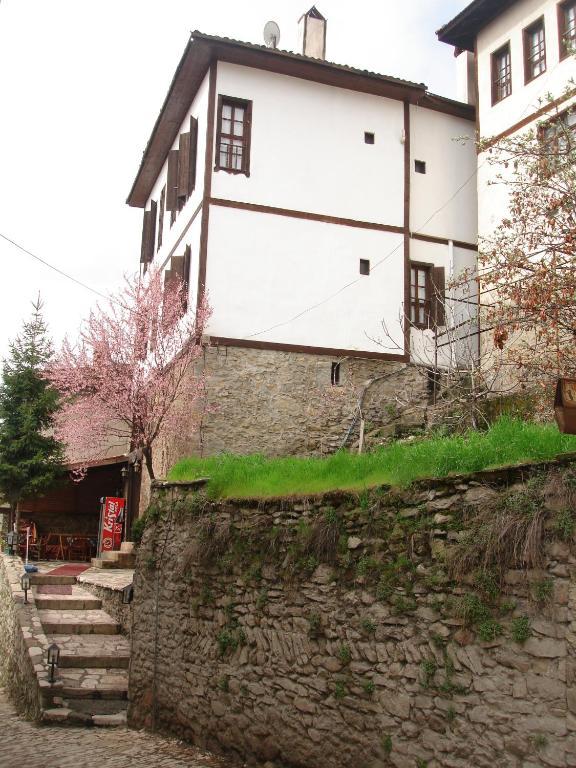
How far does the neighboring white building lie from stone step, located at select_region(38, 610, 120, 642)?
12.7 ft

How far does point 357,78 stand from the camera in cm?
1631

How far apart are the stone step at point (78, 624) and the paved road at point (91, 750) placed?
287cm

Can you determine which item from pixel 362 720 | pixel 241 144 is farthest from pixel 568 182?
pixel 241 144

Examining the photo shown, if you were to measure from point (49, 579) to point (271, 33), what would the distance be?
13391 mm

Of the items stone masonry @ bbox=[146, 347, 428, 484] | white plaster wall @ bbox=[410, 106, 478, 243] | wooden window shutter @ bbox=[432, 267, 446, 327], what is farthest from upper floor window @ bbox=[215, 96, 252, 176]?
wooden window shutter @ bbox=[432, 267, 446, 327]

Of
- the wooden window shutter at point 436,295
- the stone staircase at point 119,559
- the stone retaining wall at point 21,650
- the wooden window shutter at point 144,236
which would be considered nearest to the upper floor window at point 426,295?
the wooden window shutter at point 436,295

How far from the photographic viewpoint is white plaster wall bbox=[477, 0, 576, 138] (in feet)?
48.1

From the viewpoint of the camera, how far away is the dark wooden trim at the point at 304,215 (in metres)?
15.2

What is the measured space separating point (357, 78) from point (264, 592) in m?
12.0

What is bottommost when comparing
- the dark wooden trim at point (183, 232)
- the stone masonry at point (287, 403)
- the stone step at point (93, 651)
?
the stone step at point (93, 651)

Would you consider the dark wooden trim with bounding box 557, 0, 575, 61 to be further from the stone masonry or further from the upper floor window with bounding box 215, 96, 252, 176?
the stone masonry

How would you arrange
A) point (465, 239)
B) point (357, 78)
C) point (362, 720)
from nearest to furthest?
point (362, 720) → point (357, 78) → point (465, 239)

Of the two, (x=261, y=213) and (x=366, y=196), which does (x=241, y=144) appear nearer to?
(x=261, y=213)

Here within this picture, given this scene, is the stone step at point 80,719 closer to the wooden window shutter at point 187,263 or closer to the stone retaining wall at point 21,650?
the stone retaining wall at point 21,650
